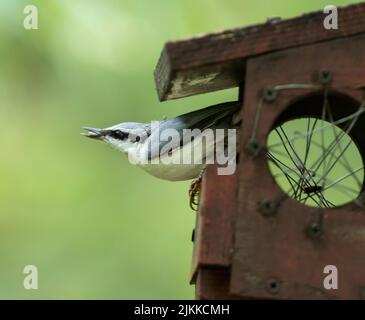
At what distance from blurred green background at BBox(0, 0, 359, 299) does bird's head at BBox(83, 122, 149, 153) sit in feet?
4.18

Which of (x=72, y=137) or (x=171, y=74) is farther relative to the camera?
(x=72, y=137)

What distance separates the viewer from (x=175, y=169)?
4.39 metres

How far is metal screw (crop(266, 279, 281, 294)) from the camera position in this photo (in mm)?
3564

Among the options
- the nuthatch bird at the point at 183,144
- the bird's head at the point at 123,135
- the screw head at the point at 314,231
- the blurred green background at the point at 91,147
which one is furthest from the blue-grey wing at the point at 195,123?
the blurred green background at the point at 91,147

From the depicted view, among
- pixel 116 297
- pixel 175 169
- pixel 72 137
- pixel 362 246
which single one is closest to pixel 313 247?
pixel 362 246

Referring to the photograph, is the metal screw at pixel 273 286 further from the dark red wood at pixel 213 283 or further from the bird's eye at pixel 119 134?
the bird's eye at pixel 119 134

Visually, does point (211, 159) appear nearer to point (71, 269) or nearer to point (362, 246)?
point (362, 246)

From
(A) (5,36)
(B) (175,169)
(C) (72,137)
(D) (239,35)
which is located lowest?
(B) (175,169)

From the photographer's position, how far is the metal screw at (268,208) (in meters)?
3.62

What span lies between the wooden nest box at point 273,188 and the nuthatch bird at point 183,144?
0.40 m

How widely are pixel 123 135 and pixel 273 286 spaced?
1.49m

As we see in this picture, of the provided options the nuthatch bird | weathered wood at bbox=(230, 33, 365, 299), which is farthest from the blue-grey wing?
weathered wood at bbox=(230, 33, 365, 299)

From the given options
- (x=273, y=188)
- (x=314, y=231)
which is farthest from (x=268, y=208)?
(x=314, y=231)

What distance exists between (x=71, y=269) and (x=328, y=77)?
9.26ft
